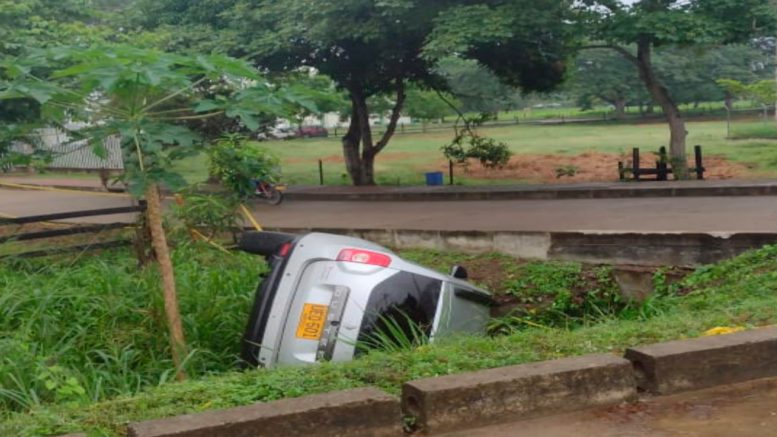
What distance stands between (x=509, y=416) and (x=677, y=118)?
18.5 metres

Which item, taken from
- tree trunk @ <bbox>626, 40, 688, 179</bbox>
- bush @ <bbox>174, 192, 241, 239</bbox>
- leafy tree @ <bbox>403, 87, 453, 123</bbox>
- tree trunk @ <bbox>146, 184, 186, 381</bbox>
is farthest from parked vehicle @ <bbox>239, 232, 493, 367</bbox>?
leafy tree @ <bbox>403, 87, 453, 123</bbox>

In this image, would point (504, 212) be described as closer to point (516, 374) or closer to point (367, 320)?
point (367, 320)

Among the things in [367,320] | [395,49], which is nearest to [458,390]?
[367,320]

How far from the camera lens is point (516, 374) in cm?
435

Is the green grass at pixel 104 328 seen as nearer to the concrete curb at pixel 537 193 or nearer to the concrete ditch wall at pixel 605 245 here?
the concrete ditch wall at pixel 605 245

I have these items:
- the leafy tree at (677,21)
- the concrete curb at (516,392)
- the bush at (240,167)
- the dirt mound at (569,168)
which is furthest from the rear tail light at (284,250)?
the dirt mound at (569,168)

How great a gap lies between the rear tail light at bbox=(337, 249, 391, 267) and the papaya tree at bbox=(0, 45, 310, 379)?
50.8 inches

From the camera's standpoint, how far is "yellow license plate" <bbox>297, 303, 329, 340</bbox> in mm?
6504

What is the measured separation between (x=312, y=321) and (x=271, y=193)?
46.0ft

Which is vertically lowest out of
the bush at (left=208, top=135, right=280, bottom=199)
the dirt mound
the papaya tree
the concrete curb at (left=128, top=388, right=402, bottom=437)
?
the dirt mound

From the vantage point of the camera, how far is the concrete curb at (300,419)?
3.70 meters

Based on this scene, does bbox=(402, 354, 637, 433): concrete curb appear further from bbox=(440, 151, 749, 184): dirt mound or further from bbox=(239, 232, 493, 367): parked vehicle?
bbox=(440, 151, 749, 184): dirt mound

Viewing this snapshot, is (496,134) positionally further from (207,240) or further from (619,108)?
(207,240)

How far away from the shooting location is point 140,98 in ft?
19.7
